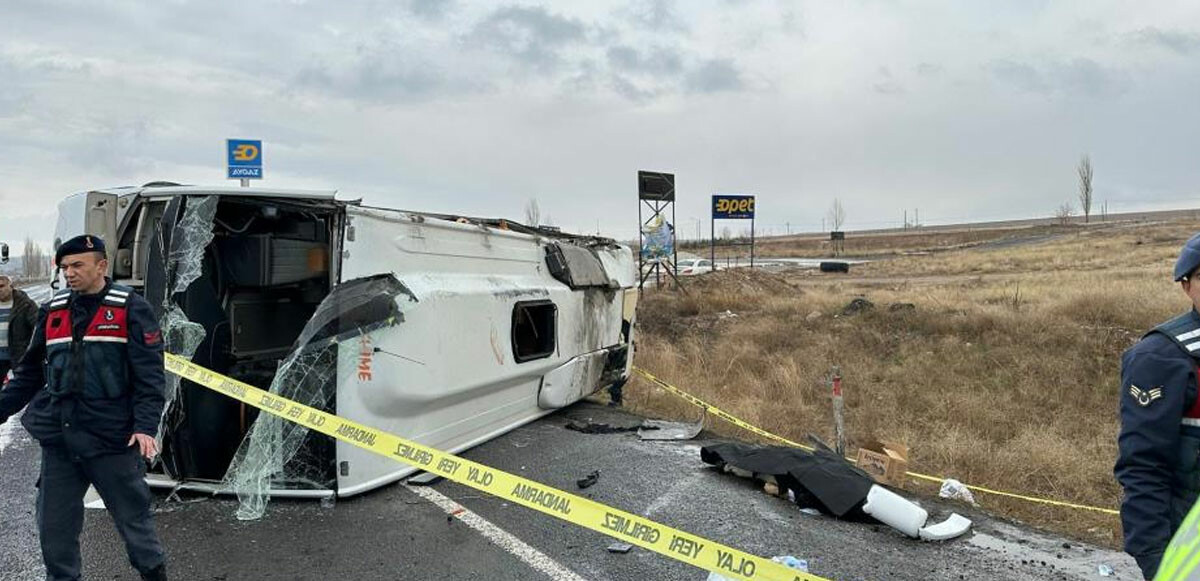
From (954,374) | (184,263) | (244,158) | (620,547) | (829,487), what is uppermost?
(244,158)

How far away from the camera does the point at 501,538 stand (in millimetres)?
4043

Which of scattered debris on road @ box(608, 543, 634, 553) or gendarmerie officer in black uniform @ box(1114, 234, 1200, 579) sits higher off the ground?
gendarmerie officer in black uniform @ box(1114, 234, 1200, 579)

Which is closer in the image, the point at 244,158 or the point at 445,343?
the point at 445,343

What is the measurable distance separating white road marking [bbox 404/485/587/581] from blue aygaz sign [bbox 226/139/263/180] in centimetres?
655

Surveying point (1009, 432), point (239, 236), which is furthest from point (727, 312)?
point (239, 236)

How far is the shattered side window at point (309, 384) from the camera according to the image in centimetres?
434

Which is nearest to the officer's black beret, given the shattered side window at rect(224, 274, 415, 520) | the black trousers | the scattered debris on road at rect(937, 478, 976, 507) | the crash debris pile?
the black trousers

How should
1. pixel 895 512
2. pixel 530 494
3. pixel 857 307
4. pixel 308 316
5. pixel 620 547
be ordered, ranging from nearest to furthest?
1. pixel 530 494
2. pixel 620 547
3. pixel 895 512
4. pixel 308 316
5. pixel 857 307

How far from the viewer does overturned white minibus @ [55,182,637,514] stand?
14.4 feet

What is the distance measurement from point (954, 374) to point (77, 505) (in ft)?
36.0

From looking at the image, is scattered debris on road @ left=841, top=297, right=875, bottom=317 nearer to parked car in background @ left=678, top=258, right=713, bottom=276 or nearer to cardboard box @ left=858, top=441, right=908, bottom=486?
cardboard box @ left=858, top=441, right=908, bottom=486

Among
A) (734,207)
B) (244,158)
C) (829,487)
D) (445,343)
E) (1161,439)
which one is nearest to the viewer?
(1161,439)

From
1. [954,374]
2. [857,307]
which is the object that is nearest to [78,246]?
[954,374]

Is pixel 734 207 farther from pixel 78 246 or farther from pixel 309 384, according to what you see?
pixel 78 246
